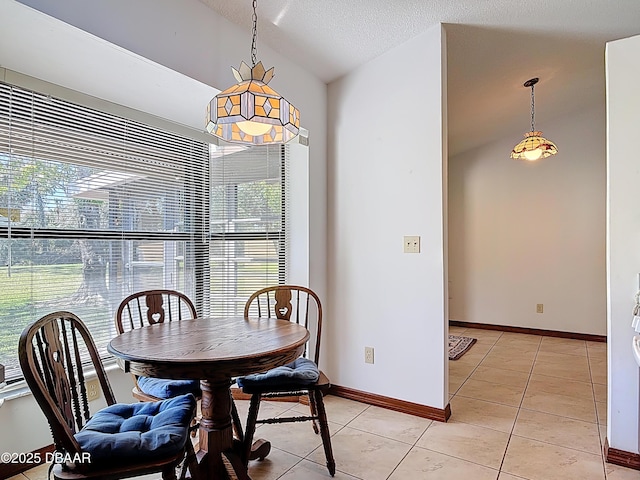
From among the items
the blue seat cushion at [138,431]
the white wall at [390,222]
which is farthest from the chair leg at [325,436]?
the white wall at [390,222]

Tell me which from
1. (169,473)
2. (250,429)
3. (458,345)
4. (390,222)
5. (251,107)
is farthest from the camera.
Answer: (458,345)

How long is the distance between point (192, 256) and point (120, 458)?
1997 mm

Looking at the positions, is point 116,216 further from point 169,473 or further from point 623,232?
point 623,232

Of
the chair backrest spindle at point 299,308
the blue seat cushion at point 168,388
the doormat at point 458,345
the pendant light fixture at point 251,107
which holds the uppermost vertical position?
the pendant light fixture at point 251,107

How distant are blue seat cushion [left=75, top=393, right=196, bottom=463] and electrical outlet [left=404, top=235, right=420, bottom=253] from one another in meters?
1.63

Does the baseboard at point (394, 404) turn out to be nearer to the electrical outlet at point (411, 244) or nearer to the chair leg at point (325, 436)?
the chair leg at point (325, 436)

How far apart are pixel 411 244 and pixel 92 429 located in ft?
6.49

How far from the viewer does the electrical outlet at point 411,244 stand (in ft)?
8.43

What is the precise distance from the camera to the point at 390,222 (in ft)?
8.82

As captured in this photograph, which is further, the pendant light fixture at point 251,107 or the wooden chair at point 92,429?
the pendant light fixture at point 251,107

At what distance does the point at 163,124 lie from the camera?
280 cm

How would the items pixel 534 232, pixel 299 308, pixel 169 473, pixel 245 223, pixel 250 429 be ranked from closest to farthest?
pixel 169 473 → pixel 250 429 → pixel 299 308 → pixel 245 223 → pixel 534 232

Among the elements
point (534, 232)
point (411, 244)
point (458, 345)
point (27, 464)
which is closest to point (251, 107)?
point (411, 244)

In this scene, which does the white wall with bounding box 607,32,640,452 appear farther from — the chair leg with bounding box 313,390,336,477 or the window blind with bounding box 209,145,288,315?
the window blind with bounding box 209,145,288,315
